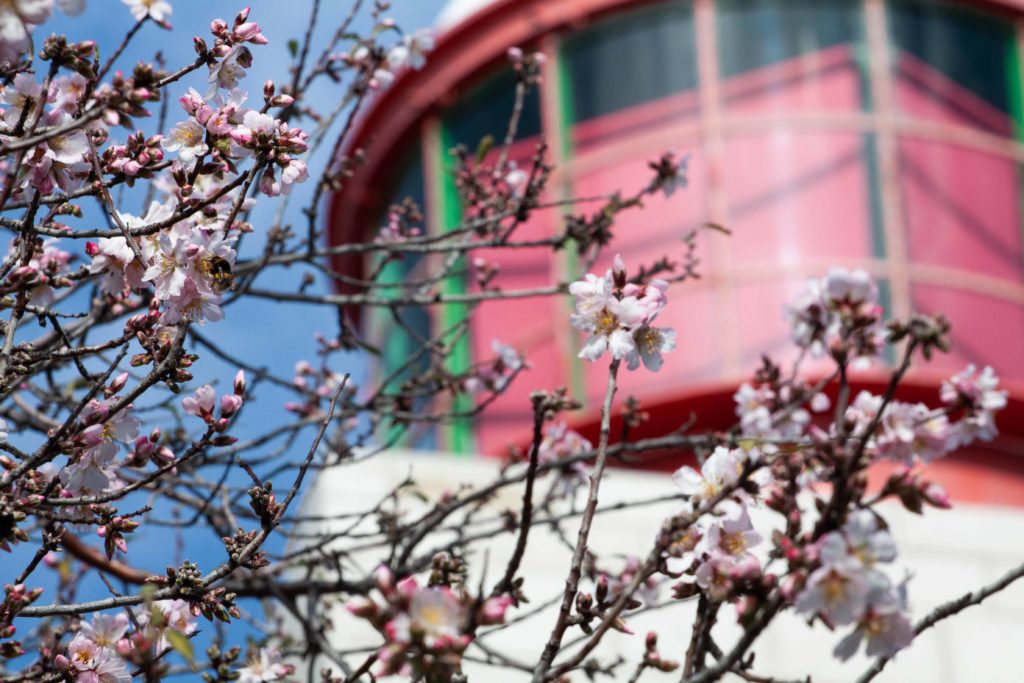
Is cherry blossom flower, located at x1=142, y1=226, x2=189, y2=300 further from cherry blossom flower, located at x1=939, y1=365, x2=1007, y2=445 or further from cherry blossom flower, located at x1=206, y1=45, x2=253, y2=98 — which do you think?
cherry blossom flower, located at x1=939, y1=365, x2=1007, y2=445

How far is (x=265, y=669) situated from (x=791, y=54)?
631 centimetres

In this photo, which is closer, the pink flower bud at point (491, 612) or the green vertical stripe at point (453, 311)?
the pink flower bud at point (491, 612)

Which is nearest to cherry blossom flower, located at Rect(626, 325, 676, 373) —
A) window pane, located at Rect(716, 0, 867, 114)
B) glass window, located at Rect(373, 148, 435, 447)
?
window pane, located at Rect(716, 0, 867, 114)

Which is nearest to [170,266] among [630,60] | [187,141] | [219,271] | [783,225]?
[219,271]

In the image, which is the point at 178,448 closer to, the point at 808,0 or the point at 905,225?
the point at 905,225

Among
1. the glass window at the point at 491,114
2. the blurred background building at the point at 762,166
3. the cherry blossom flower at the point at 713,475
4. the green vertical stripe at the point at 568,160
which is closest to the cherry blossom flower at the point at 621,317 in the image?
the cherry blossom flower at the point at 713,475

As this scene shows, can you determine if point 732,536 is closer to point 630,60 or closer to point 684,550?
point 684,550

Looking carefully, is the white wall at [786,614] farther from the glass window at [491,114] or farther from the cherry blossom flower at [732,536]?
the glass window at [491,114]

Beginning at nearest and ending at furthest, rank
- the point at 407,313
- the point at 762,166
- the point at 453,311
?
1. the point at 762,166
2. the point at 453,311
3. the point at 407,313

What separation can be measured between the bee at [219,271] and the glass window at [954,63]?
6780 millimetres

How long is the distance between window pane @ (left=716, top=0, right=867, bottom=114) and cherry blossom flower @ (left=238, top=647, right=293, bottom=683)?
586cm

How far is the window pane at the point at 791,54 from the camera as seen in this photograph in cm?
806

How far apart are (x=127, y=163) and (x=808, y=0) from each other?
678 cm

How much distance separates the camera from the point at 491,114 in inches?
344
